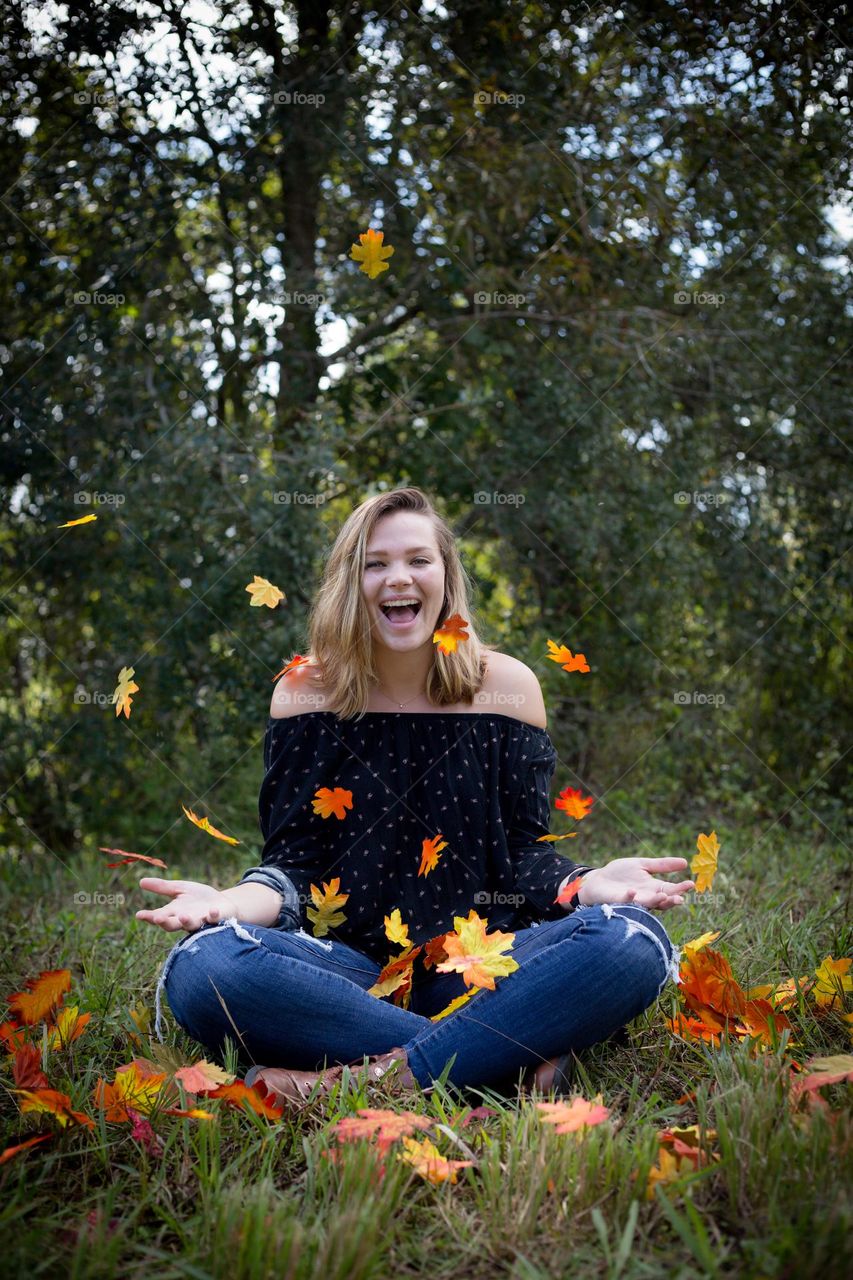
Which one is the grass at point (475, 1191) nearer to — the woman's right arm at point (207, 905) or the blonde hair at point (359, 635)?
the woman's right arm at point (207, 905)

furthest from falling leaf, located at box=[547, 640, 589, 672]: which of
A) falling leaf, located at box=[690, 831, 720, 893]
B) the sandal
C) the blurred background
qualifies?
the blurred background

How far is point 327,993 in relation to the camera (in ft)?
6.05

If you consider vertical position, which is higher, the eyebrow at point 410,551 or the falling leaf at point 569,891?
the eyebrow at point 410,551

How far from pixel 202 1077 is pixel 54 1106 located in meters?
0.24

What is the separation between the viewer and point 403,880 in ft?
7.51

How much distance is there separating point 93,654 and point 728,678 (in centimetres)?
276

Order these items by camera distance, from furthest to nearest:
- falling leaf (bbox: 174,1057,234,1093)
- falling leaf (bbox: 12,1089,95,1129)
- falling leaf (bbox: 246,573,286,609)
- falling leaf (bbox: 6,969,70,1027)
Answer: falling leaf (bbox: 246,573,286,609), falling leaf (bbox: 6,969,70,1027), falling leaf (bbox: 174,1057,234,1093), falling leaf (bbox: 12,1089,95,1129)

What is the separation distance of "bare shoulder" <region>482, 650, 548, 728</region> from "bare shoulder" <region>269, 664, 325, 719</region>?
400 millimetres

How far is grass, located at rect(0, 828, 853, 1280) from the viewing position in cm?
128

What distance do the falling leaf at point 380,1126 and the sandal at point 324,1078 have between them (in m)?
0.16

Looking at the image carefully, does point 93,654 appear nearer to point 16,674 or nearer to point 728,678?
point 16,674

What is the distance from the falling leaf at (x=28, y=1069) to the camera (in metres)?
1.79

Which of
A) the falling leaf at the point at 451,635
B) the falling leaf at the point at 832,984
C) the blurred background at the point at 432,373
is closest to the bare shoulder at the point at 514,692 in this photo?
the falling leaf at the point at 451,635

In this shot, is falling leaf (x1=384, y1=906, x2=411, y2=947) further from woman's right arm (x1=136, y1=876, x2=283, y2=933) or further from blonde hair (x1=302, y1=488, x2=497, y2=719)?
blonde hair (x1=302, y1=488, x2=497, y2=719)
